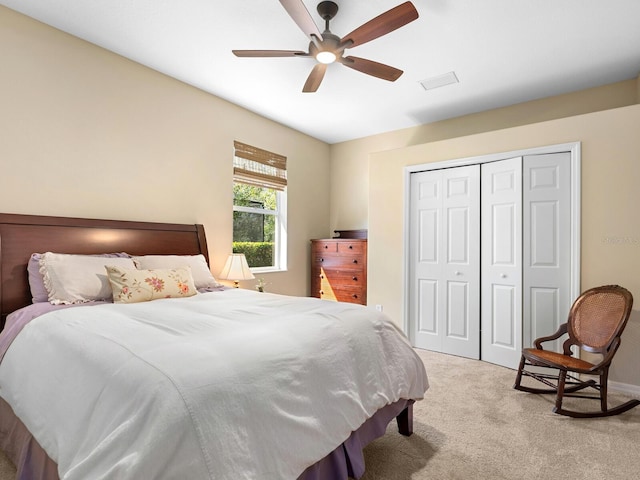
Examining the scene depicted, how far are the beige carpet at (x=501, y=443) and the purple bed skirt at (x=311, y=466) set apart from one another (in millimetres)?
175

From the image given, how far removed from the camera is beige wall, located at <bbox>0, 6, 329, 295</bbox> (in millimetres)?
2586

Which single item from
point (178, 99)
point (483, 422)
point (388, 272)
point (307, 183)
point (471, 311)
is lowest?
point (483, 422)

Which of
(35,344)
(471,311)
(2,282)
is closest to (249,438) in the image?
(35,344)

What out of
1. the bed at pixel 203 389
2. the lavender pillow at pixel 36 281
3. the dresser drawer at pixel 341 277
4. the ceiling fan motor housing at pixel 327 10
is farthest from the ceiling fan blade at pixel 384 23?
the dresser drawer at pixel 341 277

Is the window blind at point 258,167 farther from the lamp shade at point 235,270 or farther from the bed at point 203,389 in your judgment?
the bed at point 203,389

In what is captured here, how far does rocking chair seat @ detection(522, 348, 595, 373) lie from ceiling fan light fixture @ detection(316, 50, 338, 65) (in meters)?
2.68

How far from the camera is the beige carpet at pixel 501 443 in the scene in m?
1.79

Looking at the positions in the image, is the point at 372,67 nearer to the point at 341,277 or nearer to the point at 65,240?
the point at 65,240

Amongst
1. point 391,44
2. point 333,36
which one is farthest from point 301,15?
point 391,44

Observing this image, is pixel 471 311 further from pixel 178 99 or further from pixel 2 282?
pixel 2 282

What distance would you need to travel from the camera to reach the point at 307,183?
5.28 m

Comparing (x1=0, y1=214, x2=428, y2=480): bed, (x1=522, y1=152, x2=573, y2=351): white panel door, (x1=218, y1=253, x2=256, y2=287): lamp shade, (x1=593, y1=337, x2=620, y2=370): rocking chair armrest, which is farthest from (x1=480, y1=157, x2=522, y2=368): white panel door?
(x1=218, y1=253, x2=256, y2=287): lamp shade

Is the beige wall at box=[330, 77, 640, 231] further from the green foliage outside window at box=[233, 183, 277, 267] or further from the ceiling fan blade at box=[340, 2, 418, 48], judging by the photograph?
the ceiling fan blade at box=[340, 2, 418, 48]

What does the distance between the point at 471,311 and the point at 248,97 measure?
3395mm
